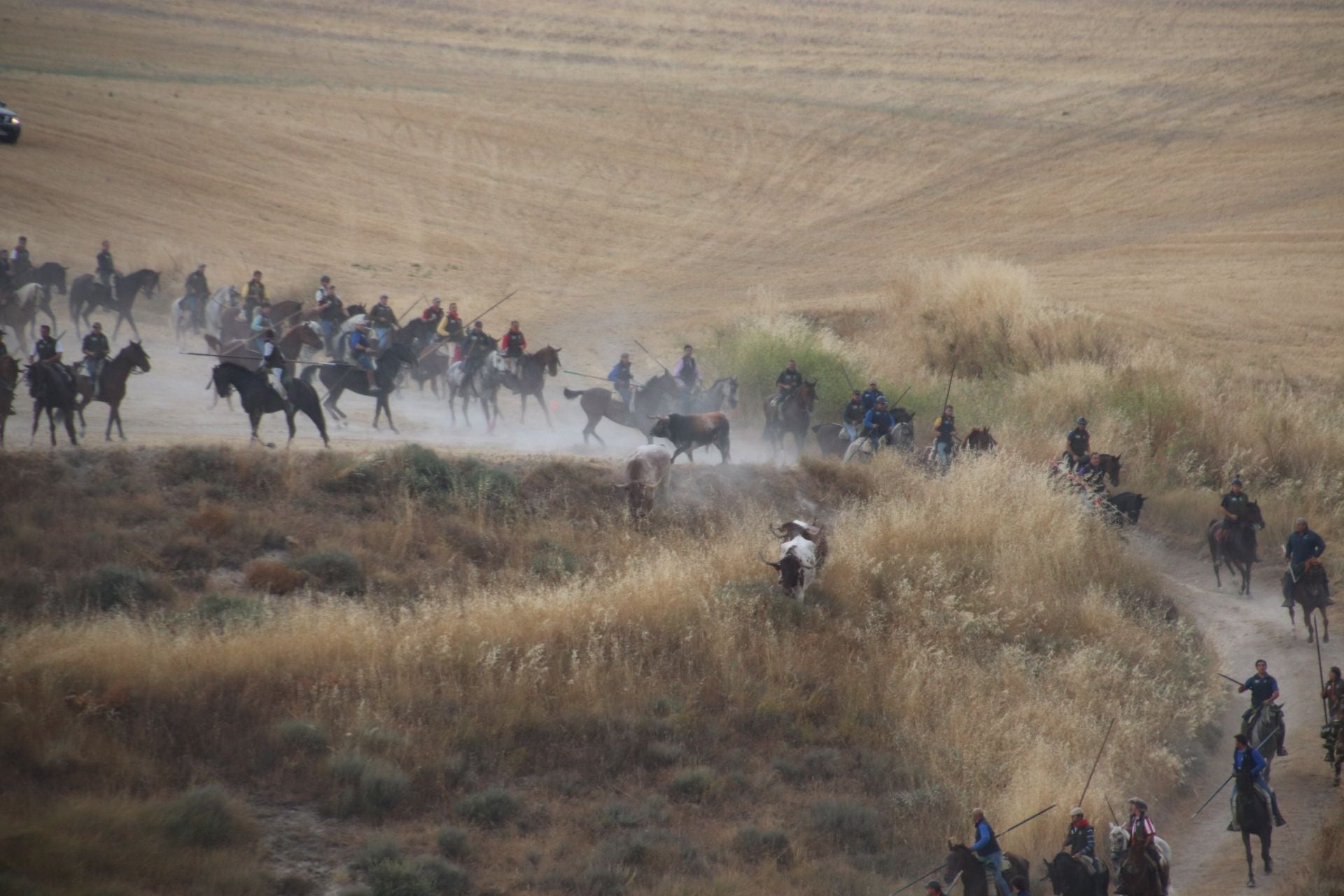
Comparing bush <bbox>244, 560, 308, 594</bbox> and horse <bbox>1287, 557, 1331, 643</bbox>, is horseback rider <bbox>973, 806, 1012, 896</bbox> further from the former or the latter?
bush <bbox>244, 560, 308, 594</bbox>

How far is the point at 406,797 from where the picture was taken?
11477 mm

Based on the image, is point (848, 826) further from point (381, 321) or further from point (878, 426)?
point (381, 321)

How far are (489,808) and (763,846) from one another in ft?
8.40

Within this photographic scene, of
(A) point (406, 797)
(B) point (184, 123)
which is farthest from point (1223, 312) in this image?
(B) point (184, 123)

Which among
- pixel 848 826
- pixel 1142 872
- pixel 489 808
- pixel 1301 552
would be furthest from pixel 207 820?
pixel 1301 552

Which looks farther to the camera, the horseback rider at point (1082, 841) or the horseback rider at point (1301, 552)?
the horseback rider at point (1301, 552)

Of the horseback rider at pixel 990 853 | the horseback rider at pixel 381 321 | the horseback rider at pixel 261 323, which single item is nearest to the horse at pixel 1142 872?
the horseback rider at pixel 990 853

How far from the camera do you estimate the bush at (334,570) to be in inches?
619

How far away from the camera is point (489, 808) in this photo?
1144 cm

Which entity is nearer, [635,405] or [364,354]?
[364,354]

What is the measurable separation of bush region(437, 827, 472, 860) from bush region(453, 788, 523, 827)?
0.50 meters

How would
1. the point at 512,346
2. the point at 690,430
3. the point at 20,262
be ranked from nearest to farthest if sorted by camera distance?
the point at 690,430
the point at 512,346
the point at 20,262

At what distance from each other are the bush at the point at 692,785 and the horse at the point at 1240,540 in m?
10.1

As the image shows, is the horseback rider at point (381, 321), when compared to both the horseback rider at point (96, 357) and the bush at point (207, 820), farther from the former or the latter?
the bush at point (207, 820)
